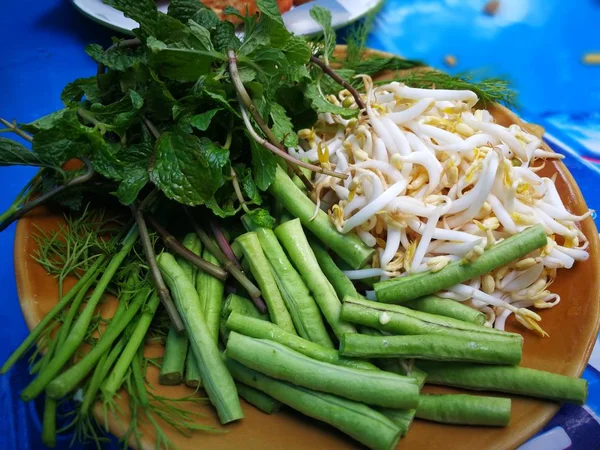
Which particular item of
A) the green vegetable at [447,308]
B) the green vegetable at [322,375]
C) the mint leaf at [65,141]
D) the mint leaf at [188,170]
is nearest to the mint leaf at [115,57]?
the mint leaf at [65,141]

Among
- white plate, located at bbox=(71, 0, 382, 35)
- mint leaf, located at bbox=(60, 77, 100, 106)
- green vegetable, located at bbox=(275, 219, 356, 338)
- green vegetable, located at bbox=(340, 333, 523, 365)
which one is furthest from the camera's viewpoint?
white plate, located at bbox=(71, 0, 382, 35)

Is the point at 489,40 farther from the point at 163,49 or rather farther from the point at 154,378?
the point at 154,378

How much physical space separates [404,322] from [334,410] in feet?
0.98

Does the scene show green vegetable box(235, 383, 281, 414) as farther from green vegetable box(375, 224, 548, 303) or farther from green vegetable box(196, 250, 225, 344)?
green vegetable box(375, 224, 548, 303)

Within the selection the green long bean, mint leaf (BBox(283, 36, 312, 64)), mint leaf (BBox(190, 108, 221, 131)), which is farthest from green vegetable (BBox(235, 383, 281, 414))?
mint leaf (BBox(283, 36, 312, 64))

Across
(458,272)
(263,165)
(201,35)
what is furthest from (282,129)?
(458,272)

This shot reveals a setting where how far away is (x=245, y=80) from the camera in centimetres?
152

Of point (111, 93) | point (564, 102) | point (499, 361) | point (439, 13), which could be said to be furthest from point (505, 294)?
point (439, 13)

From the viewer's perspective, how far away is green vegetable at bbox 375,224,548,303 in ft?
4.79

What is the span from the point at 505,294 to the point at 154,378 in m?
1.10

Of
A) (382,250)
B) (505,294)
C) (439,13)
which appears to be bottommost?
(505,294)

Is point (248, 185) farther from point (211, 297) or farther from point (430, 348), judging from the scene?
point (430, 348)

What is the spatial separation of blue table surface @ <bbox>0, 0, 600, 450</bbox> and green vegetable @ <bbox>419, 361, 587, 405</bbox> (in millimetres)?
1317

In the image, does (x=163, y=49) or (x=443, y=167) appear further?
(x=443, y=167)
